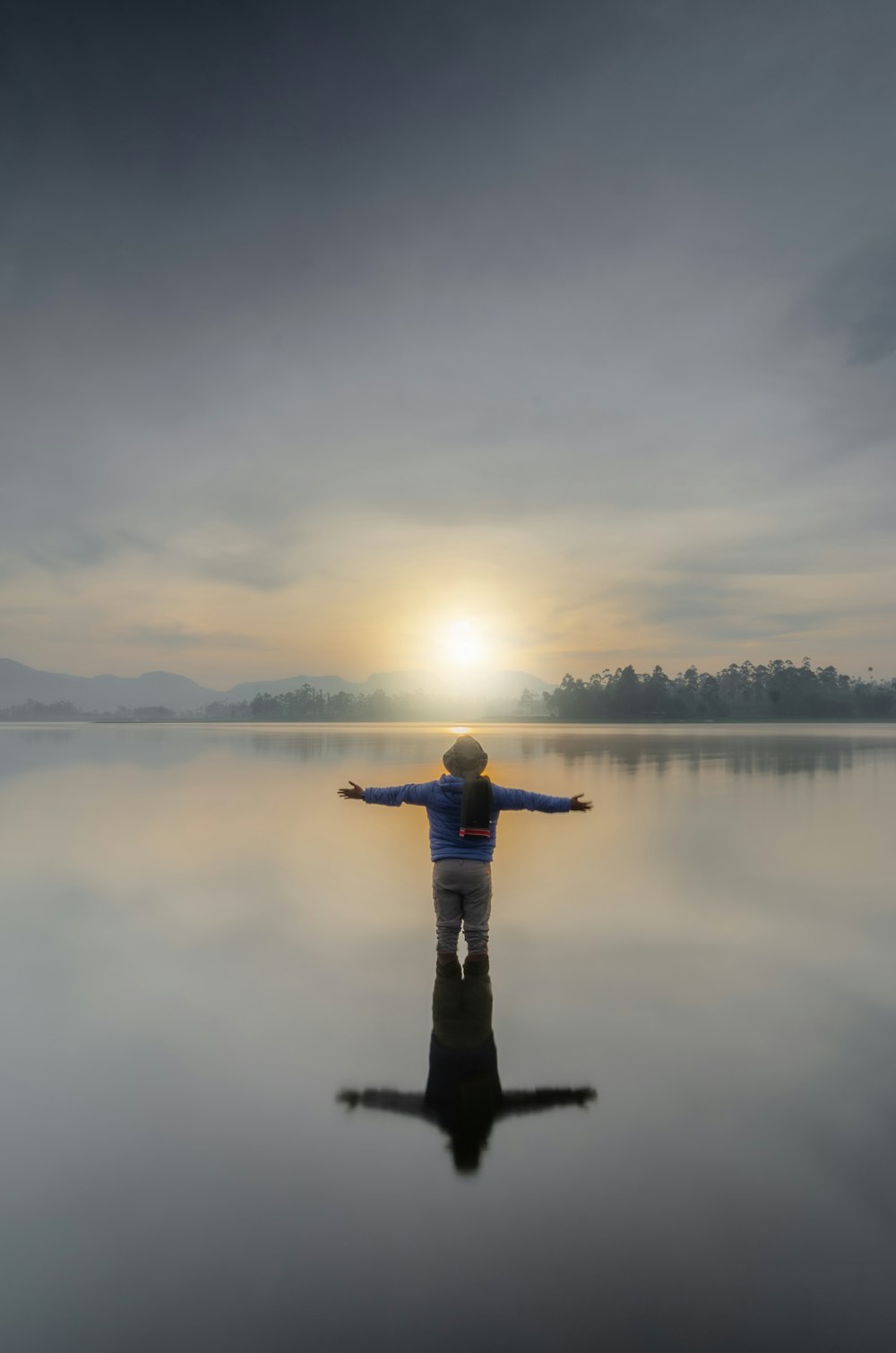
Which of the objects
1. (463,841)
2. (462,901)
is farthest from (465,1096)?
(463,841)

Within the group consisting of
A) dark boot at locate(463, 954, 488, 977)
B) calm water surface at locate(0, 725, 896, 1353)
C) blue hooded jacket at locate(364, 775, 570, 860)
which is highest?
blue hooded jacket at locate(364, 775, 570, 860)

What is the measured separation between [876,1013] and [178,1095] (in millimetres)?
6128

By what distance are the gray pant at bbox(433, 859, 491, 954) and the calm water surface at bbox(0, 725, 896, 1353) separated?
527 millimetres

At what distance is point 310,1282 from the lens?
3.40 metres

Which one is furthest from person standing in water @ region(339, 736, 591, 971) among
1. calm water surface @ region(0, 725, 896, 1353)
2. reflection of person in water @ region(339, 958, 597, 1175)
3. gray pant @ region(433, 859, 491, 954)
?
reflection of person in water @ region(339, 958, 597, 1175)

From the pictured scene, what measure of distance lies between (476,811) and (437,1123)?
8.60 feet

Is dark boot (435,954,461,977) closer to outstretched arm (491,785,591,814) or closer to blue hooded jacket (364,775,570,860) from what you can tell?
blue hooded jacket (364,775,570,860)

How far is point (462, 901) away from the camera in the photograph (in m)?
7.02

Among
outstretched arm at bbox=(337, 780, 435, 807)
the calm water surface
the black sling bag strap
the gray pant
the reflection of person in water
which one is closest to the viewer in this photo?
the calm water surface

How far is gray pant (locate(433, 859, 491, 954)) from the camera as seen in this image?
6836 millimetres

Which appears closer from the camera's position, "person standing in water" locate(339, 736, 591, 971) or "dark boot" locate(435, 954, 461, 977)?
"person standing in water" locate(339, 736, 591, 971)

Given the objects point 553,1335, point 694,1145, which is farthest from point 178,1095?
point 694,1145

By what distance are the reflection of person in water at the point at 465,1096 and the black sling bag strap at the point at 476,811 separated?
162 centimetres

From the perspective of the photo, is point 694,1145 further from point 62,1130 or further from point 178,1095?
point 62,1130
